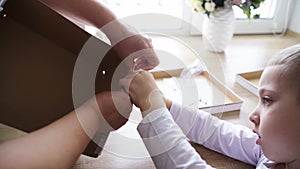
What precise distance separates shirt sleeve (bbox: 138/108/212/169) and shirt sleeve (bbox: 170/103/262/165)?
0.09m

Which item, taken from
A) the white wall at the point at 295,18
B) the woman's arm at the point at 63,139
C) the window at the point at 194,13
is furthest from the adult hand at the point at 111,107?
the white wall at the point at 295,18

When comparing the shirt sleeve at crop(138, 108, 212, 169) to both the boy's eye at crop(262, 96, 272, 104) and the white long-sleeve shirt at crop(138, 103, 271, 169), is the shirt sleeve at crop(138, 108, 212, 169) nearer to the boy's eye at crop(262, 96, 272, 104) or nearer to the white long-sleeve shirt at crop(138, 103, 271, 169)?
the white long-sleeve shirt at crop(138, 103, 271, 169)

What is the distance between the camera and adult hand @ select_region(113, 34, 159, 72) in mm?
499

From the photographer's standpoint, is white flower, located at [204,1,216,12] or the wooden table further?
white flower, located at [204,1,216,12]

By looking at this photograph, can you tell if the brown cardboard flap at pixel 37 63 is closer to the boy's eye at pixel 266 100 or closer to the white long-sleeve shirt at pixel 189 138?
the white long-sleeve shirt at pixel 189 138

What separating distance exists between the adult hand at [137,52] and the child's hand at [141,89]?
0.01 meters

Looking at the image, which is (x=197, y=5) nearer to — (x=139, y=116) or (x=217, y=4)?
(x=217, y=4)

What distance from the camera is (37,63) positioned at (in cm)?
51

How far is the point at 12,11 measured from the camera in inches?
19.6

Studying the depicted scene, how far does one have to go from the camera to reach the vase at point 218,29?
1.04 m

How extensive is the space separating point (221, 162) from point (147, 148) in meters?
0.14

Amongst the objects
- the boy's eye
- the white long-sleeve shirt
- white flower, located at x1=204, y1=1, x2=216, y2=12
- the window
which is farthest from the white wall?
the boy's eye

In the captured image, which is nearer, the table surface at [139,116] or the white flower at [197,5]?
the table surface at [139,116]

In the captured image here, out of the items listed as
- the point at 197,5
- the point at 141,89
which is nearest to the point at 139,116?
the point at 141,89
